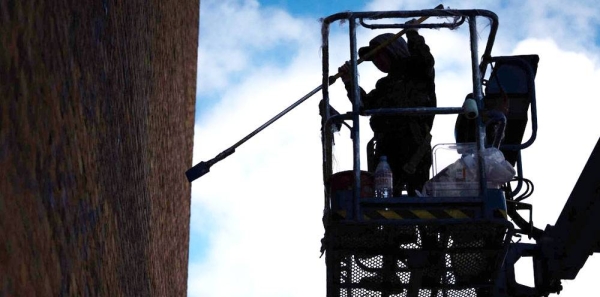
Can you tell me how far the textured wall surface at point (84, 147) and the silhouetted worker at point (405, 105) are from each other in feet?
5.55

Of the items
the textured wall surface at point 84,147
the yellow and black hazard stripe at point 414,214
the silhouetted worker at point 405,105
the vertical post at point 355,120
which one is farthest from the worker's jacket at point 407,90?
the textured wall surface at point 84,147

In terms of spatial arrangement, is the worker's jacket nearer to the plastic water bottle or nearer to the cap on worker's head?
the cap on worker's head

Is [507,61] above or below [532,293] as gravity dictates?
above

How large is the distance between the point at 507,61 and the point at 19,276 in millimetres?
4850

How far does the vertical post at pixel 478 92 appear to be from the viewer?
666 centimetres

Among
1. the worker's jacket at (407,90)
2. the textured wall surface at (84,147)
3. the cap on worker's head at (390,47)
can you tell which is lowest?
the textured wall surface at (84,147)

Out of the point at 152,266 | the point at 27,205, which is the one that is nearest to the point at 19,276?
the point at 27,205

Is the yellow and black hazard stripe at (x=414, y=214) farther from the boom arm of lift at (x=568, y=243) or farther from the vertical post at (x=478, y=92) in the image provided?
the boom arm of lift at (x=568, y=243)

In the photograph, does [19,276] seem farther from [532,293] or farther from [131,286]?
[532,293]

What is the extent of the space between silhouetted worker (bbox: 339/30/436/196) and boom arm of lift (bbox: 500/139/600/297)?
1.31m

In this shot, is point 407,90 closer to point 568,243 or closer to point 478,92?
point 478,92

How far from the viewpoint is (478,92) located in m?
6.92

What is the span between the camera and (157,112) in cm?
904

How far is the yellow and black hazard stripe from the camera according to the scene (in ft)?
21.5
